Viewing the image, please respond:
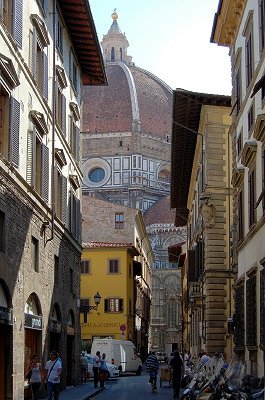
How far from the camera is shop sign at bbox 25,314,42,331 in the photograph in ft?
77.6

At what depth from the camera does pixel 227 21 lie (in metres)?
26.4

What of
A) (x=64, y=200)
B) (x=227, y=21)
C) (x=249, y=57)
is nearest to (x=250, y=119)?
(x=249, y=57)

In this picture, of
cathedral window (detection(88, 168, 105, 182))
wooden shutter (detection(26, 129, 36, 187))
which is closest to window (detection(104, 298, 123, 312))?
wooden shutter (detection(26, 129, 36, 187))

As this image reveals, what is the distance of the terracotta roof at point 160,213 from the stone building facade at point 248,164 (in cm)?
10177

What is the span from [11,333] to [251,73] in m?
8.88

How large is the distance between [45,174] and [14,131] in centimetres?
519

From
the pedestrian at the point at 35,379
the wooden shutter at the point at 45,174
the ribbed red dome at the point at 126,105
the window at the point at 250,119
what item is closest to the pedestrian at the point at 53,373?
the pedestrian at the point at 35,379

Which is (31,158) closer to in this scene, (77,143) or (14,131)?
(14,131)

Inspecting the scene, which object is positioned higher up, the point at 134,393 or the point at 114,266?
the point at 114,266

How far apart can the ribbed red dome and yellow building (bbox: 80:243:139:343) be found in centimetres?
6953

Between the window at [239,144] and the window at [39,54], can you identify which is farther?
the window at [239,144]

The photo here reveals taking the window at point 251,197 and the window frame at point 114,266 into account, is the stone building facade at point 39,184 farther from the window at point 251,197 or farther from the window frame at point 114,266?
the window frame at point 114,266

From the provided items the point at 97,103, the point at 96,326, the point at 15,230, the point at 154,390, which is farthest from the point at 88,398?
the point at 97,103

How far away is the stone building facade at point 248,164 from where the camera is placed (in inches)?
810
